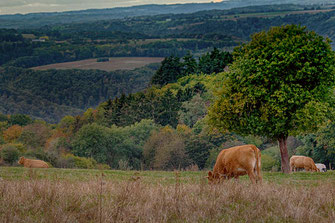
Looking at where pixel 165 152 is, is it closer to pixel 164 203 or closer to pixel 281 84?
pixel 281 84

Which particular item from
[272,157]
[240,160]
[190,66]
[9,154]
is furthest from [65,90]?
[240,160]

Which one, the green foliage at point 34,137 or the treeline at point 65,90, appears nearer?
the green foliage at point 34,137

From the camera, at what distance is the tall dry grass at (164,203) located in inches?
300

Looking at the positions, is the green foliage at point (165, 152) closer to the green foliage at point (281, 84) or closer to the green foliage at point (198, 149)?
the green foliage at point (198, 149)

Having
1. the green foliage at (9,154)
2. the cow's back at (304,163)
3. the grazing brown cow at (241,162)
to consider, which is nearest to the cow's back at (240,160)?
the grazing brown cow at (241,162)

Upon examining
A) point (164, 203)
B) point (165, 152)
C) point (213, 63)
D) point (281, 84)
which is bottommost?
point (165, 152)

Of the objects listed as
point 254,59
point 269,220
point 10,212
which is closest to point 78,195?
point 10,212

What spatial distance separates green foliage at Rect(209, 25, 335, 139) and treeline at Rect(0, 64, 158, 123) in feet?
532

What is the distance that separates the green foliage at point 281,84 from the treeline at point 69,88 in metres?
162

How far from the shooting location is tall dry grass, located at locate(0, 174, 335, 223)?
7.62 meters

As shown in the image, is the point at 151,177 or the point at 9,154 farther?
the point at 9,154

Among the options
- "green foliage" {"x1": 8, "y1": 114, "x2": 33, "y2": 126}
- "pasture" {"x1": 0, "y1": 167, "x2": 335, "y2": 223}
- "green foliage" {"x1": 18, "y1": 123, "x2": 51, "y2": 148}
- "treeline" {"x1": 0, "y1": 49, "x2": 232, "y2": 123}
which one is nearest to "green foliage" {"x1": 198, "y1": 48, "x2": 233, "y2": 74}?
"green foliage" {"x1": 18, "y1": 123, "x2": 51, "y2": 148}

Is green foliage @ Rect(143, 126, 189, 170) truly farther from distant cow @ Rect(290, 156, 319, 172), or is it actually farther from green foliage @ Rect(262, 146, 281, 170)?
distant cow @ Rect(290, 156, 319, 172)

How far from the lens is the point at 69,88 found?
193125mm
